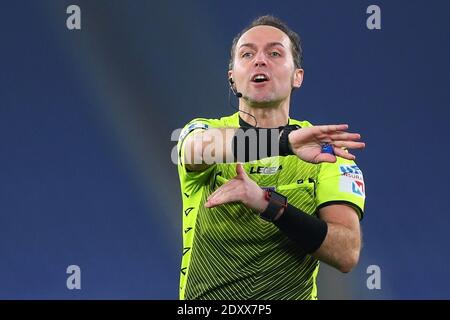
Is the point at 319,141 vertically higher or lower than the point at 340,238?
higher

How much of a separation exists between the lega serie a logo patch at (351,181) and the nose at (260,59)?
32 cm

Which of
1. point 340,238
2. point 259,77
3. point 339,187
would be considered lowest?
point 340,238

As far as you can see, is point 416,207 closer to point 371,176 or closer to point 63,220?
point 371,176

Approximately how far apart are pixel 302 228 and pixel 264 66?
45 centimetres

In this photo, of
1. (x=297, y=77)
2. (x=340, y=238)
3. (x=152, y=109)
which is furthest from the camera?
(x=152, y=109)

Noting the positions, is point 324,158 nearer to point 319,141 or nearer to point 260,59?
point 319,141

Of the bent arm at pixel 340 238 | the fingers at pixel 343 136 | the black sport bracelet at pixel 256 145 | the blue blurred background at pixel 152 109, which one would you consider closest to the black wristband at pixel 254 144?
the black sport bracelet at pixel 256 145

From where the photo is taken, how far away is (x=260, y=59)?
204 cm

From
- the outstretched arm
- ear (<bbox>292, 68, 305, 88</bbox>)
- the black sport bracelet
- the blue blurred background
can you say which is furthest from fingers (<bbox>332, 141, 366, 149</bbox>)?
the blue blurred background

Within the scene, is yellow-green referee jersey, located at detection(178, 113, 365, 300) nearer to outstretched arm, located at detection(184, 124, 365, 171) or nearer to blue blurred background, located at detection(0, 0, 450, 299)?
outstretched arm, located at detection(184, 124, 365, 171)

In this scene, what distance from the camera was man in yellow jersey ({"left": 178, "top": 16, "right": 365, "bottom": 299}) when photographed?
176cm

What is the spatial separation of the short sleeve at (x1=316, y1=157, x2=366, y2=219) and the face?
0.73 feet

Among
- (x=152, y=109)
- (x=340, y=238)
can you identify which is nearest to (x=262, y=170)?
(x=340, y=238)

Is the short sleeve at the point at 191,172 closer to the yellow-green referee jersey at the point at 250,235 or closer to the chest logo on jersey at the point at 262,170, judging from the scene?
the yellow-green referee jersey at the point at 250,235
